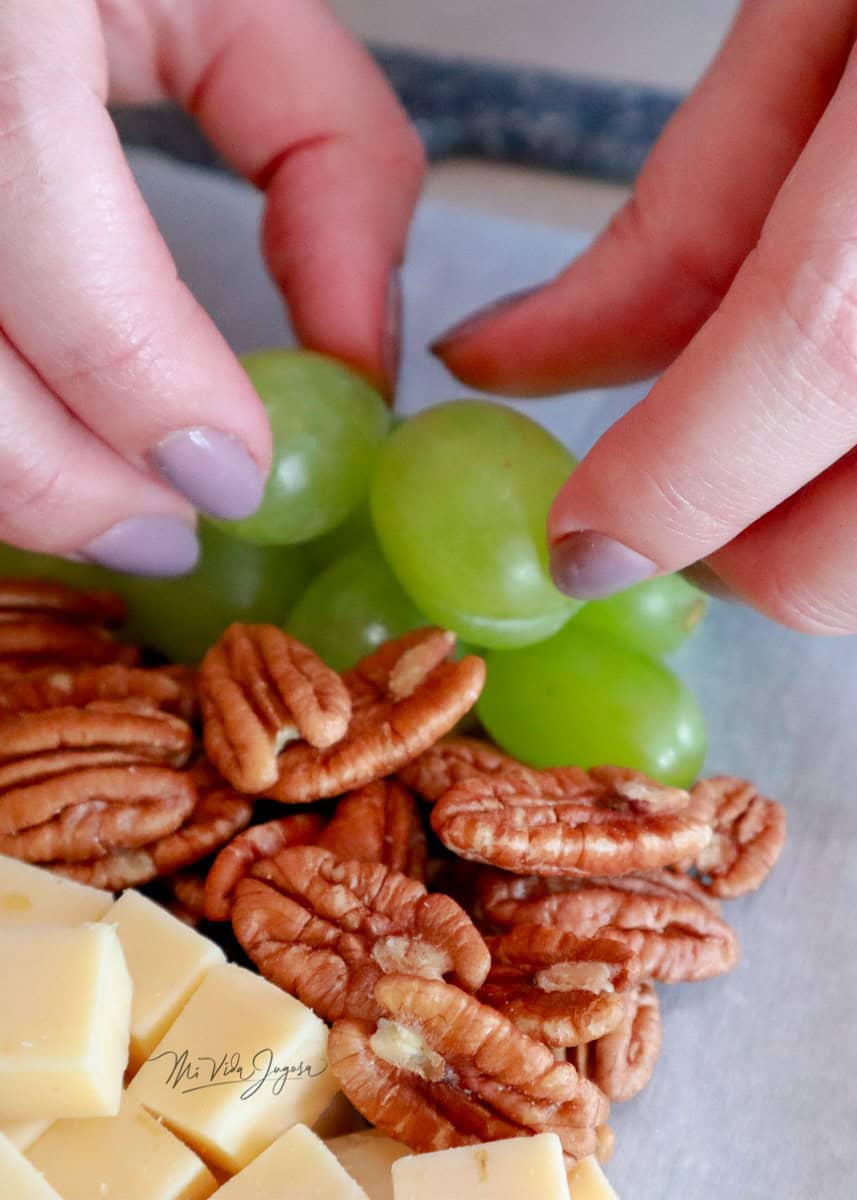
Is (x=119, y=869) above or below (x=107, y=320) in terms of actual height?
below

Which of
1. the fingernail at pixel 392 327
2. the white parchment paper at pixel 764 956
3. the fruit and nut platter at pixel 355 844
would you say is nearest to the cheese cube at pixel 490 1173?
the fruit and nut platter at pixel 355 844

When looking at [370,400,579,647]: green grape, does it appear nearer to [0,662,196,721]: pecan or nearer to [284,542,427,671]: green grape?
[284,542,427,671]: green grape

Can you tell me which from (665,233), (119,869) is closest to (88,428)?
(119,869)

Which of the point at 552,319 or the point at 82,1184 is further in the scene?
the point at 552,319

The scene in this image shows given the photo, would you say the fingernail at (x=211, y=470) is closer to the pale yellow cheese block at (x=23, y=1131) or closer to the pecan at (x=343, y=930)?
the pecan at (x=343, y=930)

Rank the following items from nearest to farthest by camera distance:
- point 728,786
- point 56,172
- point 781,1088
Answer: point 56,172
point 781,1088
point 728,786

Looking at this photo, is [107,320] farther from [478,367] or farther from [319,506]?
[478,367]

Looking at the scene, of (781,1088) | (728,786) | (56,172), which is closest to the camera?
(56,172)
